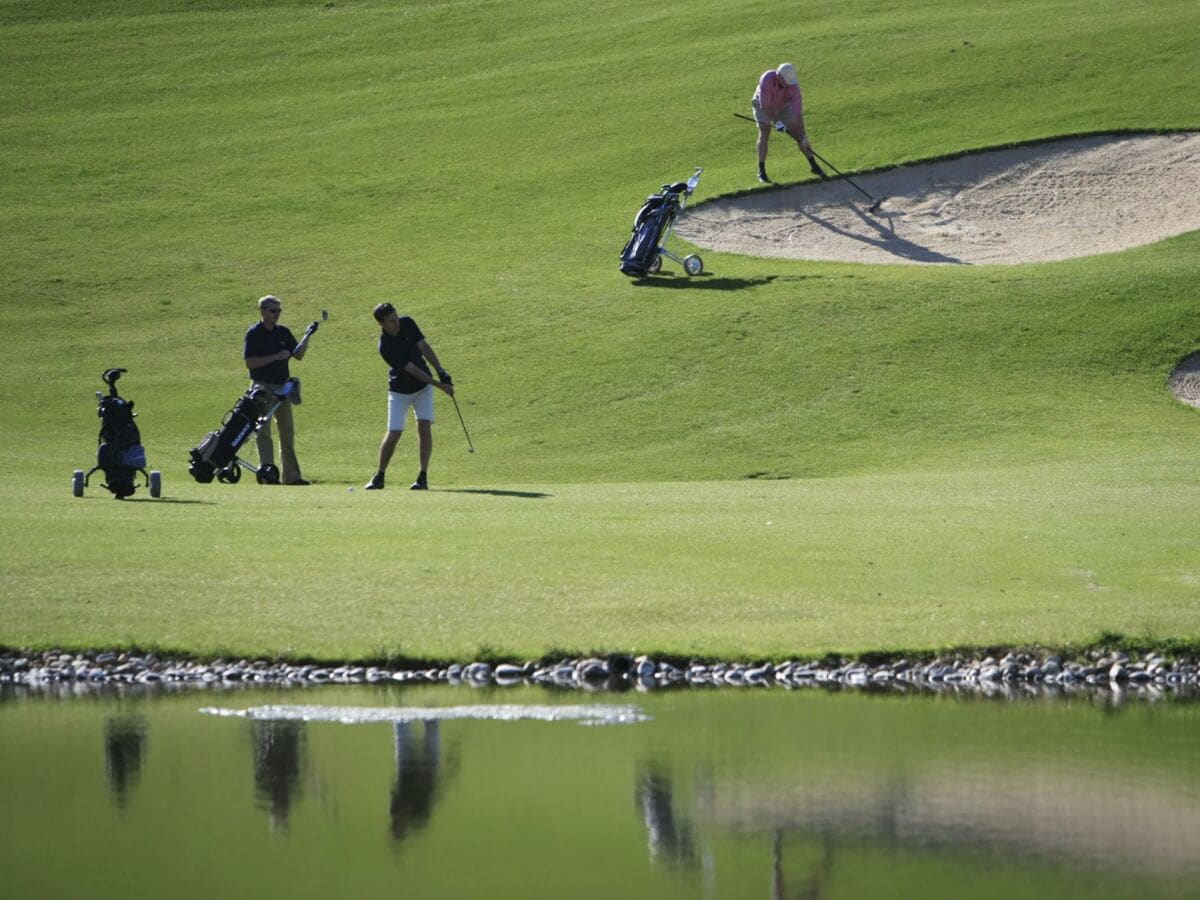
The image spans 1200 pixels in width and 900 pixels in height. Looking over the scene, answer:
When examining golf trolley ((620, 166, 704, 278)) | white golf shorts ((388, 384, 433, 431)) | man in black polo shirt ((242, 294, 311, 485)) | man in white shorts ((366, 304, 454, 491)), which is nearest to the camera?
man in white shorts ((366, 304, 454, 491))

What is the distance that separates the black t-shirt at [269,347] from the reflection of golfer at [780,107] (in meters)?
22.4

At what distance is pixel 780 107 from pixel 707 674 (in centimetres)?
3141

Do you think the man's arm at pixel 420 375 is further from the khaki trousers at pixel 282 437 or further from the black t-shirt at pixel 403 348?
the khaki trousers at pixel 282 437

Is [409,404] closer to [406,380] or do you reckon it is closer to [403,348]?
[406,380]

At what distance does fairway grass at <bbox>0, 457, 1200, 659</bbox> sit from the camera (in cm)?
1600

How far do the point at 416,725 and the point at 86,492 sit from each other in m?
12.0

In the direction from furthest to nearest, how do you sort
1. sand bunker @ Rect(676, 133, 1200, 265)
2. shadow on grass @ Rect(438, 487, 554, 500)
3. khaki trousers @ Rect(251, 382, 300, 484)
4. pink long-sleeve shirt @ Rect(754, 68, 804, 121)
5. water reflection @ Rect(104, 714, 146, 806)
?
pink long-sleeve shirt @ Rect(754, 68, 804, 121) → sand bunker @ Rect(676, 133, 1200, 265) → khaki trousers @ Rect(251, 382, 300, 484) → shadow on grass @ Rect(438, 487, 554, 500) → water reflection @ Rect(104, 714, 146, 806)

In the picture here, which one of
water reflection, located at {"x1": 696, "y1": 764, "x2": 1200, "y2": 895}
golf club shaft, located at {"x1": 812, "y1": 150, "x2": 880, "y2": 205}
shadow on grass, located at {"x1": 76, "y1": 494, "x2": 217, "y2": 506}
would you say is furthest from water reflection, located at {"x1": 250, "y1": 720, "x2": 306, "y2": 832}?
golf club shaft, located at {"x1": 812, "y1": 150, "x2": 880, "y2": 205}

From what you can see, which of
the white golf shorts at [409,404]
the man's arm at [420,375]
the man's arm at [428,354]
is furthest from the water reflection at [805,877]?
the white golf shorts at [409,404]

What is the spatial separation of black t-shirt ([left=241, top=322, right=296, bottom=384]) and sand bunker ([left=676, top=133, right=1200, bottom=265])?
19.0m

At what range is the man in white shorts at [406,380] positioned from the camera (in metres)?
23.4

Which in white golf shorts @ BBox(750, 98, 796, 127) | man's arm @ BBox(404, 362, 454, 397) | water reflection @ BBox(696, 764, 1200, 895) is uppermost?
white golf shorts @ BBox(750, 98, 796, 127)

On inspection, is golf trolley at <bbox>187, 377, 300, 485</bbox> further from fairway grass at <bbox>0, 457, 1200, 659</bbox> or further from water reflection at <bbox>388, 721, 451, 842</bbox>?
water reflection at <bbox>388, 721, 451, 842</bbox>

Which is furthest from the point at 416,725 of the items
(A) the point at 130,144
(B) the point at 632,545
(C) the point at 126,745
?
(A) the point at 130,144
